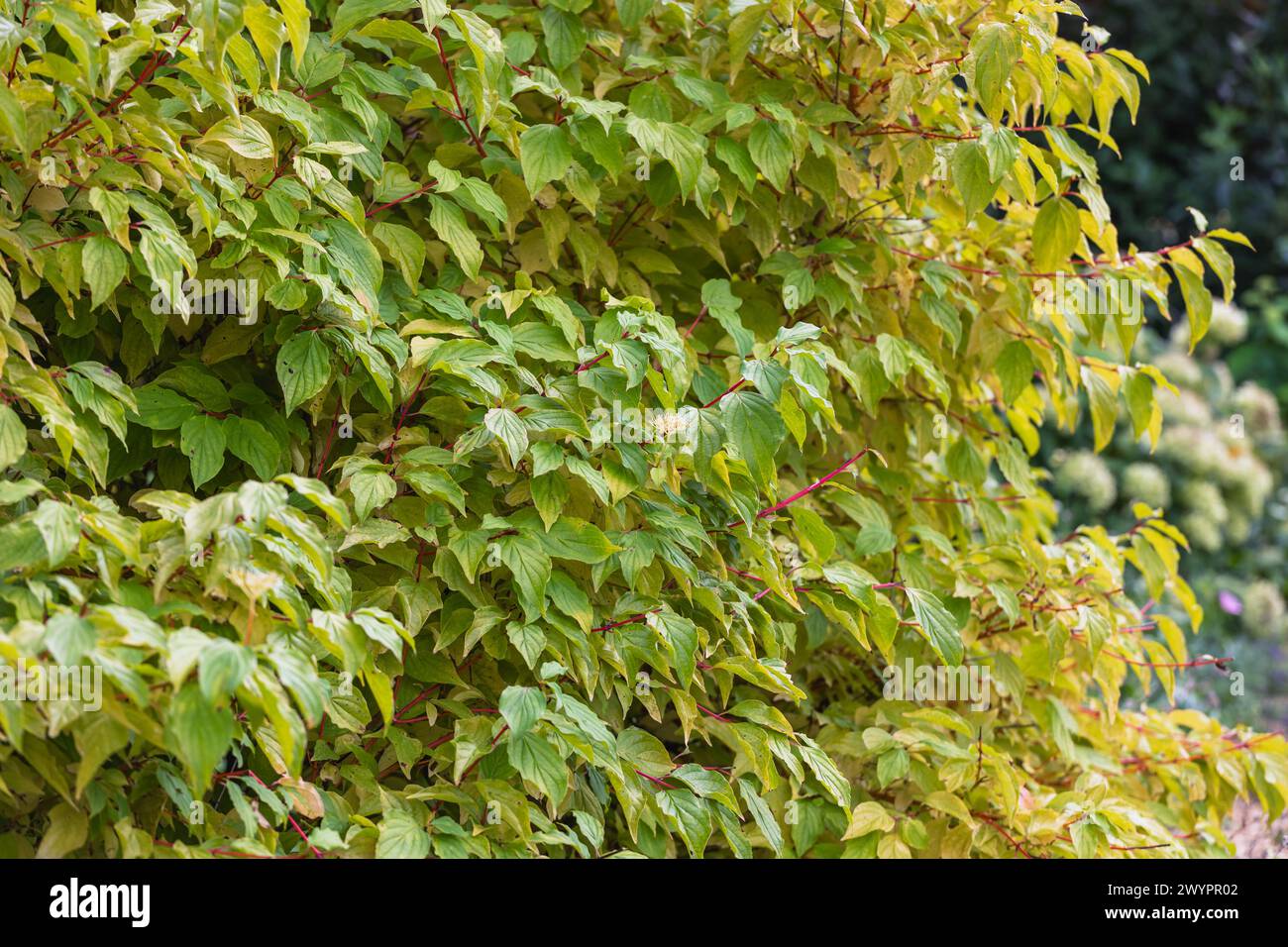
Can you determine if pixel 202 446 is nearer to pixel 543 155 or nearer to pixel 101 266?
pixel 101 266

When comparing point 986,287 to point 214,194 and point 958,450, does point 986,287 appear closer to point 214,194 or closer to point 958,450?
point 958,450

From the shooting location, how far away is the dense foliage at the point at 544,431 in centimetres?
156

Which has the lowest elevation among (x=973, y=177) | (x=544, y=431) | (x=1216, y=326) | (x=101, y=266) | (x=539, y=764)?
(x=1216, y=326)

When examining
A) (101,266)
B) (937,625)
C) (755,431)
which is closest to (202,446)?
(101,266)

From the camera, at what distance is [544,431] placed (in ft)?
6.21

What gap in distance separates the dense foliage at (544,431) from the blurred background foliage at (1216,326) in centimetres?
319

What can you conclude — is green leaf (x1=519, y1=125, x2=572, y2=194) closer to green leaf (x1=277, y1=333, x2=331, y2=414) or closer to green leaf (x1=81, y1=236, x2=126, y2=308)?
green leaf (x1=277, y1=333, x2=331, y2=414)

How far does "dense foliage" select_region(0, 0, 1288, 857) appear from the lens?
Answer: 1559 mm

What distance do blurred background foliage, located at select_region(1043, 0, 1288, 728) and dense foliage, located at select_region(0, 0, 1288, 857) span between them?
3.19 metres

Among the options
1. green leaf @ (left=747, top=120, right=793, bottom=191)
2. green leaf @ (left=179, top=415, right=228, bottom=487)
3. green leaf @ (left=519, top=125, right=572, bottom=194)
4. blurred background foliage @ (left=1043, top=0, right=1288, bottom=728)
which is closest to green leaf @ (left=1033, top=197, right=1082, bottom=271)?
green leaf @ (left=747, top=120, right=793, bottom=191)

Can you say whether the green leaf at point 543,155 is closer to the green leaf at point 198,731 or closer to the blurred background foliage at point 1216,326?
the green leaf at point 198,731

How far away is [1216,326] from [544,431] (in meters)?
5.29
